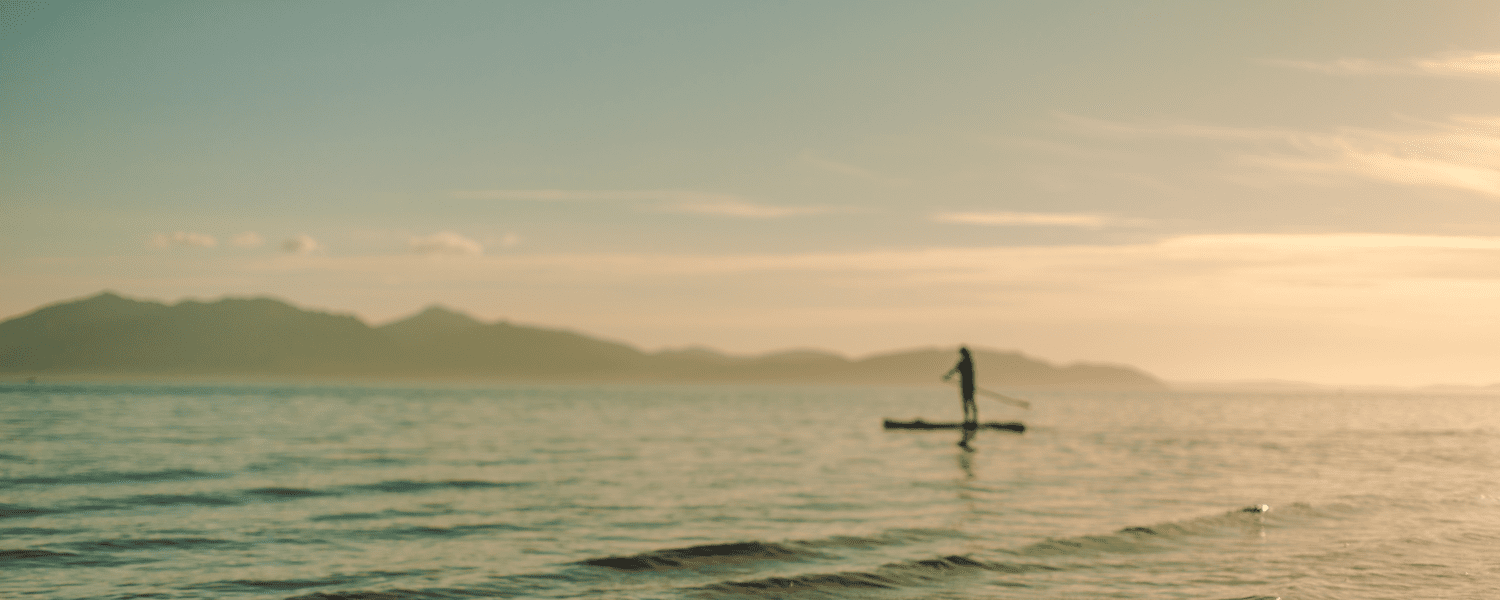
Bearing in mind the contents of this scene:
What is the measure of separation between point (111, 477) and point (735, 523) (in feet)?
55.0

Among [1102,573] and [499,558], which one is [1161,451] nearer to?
[1102,573]

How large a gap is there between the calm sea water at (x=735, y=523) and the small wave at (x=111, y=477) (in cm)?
13

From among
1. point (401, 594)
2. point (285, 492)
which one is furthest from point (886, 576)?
point (285, 492)

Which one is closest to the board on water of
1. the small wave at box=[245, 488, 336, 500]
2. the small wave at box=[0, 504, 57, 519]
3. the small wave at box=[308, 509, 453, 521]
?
the small wave at box=[245, 488, 336, 500]

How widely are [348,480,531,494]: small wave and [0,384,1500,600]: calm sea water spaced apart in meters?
0.10

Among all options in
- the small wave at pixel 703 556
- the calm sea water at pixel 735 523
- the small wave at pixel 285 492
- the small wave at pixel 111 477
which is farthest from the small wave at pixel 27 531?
the small wave at pixel 703 556

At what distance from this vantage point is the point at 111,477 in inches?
1002

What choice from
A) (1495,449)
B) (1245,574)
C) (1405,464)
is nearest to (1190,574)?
(1245,574)

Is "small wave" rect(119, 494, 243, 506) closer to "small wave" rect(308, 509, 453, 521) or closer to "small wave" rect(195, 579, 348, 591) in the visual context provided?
"small wave" rect(308, 509, 453, 521)

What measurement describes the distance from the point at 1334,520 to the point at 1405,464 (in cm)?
1691

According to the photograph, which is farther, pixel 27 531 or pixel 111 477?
pixel 111 477

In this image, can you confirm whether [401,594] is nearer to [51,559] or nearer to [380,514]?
[51,559]

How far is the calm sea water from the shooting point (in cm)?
1376

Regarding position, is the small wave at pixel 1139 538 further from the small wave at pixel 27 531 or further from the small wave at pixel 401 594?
the small wave at pixel 27 531
